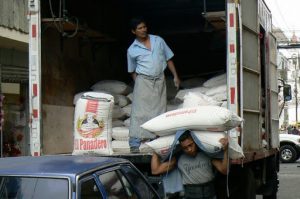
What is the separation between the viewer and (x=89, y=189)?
12.3 ft

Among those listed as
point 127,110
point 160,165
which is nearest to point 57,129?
point 127,110

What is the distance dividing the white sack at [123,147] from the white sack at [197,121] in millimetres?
806

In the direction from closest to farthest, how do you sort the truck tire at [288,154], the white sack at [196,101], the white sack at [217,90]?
1. the white sack at [196,101]
2. the white sack at [217,90]
3. the truck tire at [288,154]

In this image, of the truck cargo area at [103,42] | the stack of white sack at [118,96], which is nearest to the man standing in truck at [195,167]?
the truck cargo area at [103,42]

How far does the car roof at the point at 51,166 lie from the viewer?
375cm

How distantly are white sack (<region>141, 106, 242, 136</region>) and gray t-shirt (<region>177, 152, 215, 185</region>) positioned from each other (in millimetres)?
312

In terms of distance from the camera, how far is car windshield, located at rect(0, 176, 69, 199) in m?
3.60

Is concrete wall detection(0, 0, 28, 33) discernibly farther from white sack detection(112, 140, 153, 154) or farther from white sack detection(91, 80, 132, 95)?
white sack detection(112, 140, 153, 154)

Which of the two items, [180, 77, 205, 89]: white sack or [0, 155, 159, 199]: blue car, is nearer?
[0, 155, 159, 199]: blue car

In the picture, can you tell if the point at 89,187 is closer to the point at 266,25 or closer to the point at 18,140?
the point at 266,25

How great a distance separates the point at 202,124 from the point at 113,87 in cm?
241

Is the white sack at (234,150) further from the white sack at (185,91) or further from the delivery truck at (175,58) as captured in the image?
the white sack at (185,91)

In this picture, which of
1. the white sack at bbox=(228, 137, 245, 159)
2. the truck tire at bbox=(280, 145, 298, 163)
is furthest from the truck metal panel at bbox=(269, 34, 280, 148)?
the truck tire at bbox=(280, 145, 298, 163)

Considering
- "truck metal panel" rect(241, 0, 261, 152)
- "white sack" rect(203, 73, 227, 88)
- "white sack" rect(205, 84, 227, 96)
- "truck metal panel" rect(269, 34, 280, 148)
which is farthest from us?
"truck metal panel" rect(269, 34, 280, 148)
